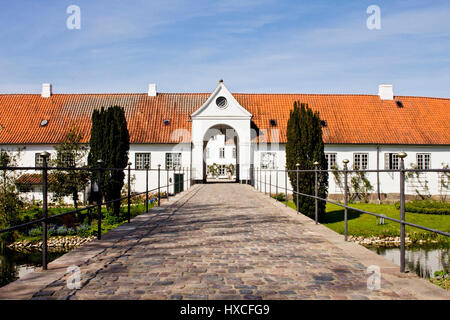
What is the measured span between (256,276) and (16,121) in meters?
33.6

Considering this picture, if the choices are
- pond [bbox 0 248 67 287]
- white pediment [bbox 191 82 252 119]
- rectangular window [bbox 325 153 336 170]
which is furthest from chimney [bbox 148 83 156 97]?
pond [bbox 0 248 67 287]

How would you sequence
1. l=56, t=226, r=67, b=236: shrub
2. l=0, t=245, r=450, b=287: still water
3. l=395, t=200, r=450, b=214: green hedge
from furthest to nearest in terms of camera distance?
l=395, t=200, r=450, b=214: green hedge < l=56, t=226, r=67, b=236: shrub < l=0, t=245, r=450, b=287: still water

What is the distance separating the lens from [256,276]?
186 inches

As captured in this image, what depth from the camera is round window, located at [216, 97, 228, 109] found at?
107 ft

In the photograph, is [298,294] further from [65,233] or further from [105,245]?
[65,233]

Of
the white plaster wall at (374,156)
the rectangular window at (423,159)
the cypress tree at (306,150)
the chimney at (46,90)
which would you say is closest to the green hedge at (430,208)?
the cypress tree at (306,150)

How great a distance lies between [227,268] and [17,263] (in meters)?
11.3

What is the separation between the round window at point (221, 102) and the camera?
32.6 meters

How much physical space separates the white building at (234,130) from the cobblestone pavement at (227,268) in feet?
77.3

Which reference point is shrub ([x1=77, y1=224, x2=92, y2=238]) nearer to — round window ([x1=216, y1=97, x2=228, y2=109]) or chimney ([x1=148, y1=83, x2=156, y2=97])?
round window ([x1=216, y1=97, x2=228, y2=109])

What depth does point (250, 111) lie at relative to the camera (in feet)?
113

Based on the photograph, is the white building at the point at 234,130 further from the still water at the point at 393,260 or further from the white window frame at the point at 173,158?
the still water at the point at 393,260

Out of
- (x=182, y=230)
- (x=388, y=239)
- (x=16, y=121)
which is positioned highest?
(x=16, y=121)
